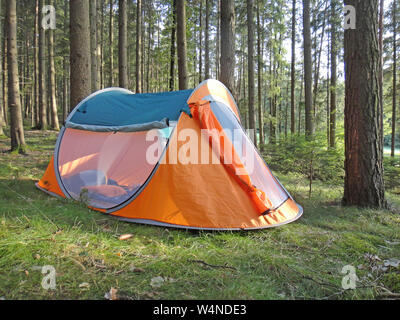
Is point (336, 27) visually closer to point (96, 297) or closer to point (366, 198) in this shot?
point (366, 198)

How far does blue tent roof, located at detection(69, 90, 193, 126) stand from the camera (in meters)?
3.62

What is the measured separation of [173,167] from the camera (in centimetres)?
321

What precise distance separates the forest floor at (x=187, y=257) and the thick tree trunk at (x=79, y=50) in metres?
2.43

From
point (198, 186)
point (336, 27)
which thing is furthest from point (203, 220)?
point (336, 27)

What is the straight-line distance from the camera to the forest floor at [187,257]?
1.89m

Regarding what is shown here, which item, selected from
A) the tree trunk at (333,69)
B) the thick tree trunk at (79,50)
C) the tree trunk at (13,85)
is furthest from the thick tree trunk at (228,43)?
the tree trunk at (333,69)

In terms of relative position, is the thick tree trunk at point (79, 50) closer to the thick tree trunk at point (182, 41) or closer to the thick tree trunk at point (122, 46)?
the thick tree trunk at point (182, 41)

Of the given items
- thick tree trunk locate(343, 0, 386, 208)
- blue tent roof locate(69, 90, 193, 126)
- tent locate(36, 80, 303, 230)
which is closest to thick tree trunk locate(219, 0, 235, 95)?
tent locate(36, 80, 303, 230)

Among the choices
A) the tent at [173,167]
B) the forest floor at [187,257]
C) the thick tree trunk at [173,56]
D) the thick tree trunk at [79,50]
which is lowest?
the forest floor at [187,257]

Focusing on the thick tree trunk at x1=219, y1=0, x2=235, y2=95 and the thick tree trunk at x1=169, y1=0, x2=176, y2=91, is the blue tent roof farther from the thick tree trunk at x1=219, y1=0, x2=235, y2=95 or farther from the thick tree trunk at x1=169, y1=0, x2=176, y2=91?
the thick tree trunk at x1=169, y1=0, x2=176, y2=91

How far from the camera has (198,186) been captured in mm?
3152
